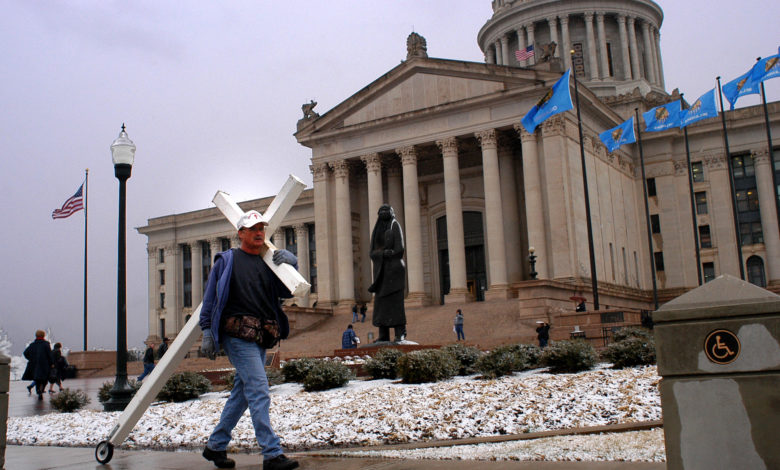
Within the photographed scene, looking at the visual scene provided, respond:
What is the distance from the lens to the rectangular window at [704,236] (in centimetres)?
5684

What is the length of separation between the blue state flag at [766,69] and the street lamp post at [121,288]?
27086mm

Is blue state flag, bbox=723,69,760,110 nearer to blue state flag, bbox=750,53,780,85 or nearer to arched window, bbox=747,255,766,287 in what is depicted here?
blue state flag, bbox=750,53,780,85

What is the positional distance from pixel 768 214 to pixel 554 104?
1237 inches

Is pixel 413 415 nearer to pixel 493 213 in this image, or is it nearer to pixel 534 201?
pixel 534 201

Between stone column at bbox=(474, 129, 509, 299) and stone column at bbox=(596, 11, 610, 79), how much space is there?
30013mm

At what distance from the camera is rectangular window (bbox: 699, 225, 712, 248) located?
5684 cm

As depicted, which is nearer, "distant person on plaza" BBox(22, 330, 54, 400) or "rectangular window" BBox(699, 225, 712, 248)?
"distant person on plaza" BBox(22, 330, 54, 400)

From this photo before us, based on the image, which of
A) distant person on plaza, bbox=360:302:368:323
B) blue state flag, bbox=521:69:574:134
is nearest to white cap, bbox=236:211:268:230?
blue state flag, bbox=521:69:574:134

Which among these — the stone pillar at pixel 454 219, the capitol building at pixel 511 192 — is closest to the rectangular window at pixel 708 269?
the capitol building at pixel 511 192

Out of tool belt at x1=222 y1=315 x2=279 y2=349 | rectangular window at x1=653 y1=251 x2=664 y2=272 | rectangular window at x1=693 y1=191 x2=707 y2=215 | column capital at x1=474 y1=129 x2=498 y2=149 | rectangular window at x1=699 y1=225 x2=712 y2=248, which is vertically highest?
column capital at x1=474 y1=129 x2=498 y2=149

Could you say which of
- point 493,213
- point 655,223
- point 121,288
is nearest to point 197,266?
point 493,213

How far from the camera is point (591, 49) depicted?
7238 centimetres

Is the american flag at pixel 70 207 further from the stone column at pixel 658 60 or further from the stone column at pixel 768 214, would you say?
the stone column at pixel 658 60

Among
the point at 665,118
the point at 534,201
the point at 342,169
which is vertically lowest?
the point at 534,201
